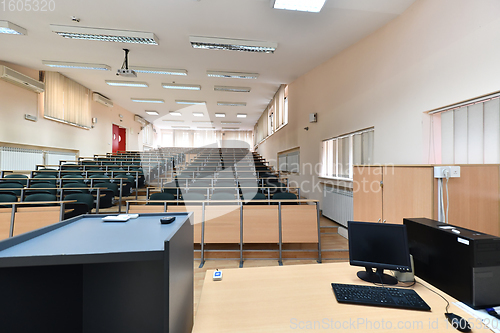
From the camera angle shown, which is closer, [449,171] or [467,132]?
[449,171]

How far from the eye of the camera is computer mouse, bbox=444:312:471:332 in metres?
0.93

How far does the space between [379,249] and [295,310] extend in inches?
25.3

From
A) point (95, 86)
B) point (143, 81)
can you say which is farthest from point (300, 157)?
point (95, 86)

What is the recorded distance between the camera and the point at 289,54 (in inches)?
193

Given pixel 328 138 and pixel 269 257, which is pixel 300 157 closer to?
pixel 328 138

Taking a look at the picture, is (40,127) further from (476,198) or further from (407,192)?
(476,198)

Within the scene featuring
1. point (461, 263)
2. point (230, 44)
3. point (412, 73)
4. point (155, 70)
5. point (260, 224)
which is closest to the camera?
point (461, 263)

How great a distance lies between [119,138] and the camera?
1057 centimetres

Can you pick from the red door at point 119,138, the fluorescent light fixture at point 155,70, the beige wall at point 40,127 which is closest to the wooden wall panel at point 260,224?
the fluorescent light fixture at point 155,70

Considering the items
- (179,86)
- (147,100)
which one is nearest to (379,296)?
(179,86)

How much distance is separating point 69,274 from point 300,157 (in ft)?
19.2

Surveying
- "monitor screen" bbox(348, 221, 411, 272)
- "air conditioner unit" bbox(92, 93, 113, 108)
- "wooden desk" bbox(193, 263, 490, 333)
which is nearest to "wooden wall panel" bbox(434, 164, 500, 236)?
"monitor screen" bbox(348, 221, 411, 272)

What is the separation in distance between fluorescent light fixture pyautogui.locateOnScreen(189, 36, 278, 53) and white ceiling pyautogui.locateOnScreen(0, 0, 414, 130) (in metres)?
0.09

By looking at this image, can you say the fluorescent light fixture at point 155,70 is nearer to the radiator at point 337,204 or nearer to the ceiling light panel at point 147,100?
the ceiling light panel at point 147,100
